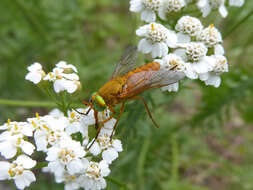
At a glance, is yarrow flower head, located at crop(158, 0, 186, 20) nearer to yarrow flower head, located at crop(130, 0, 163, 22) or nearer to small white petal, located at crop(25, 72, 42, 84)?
yarrow flower head, located at crop(130, 0, 163, 22)

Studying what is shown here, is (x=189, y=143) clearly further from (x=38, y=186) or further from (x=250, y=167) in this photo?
(x=38, y=186)

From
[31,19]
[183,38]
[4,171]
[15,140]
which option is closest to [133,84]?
[183,38]

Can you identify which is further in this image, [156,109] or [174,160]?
[174,160]

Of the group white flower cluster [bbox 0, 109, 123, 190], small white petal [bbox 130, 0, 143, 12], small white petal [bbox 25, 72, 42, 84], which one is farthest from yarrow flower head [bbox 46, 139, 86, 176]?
small white petal [bbox 130, 0, 143, 12]

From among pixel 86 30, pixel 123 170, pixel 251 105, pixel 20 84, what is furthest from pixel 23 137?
pixel 86 30

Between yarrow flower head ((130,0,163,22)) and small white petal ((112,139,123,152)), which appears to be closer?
small white petal ((112,139,123,152))

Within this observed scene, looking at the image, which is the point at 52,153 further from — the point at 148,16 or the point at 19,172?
the point at 148,16
